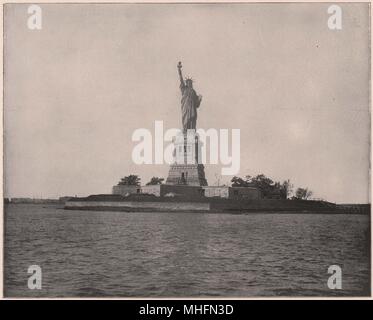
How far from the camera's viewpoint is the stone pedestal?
37272 mm

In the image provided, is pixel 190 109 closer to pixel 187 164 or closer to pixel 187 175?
pixel 187 164

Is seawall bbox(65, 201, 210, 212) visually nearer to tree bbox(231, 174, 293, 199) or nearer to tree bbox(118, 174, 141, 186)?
tree bbox(118, 174, 141, 186)

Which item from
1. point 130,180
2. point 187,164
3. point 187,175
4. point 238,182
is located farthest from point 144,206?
point 238,182

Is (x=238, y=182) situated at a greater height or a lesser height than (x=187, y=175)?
lesser

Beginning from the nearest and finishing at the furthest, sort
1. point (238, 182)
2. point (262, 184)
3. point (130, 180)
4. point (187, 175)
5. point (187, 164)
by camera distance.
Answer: point (130, 180) → point (262, 184) → point (187, 175) → point (187, 164) → point (238, 182)

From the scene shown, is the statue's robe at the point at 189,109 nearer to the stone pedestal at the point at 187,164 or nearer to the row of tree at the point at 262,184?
the stone pedestal at the point at 187,164

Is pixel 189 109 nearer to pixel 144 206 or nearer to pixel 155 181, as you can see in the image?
pixel 144 206

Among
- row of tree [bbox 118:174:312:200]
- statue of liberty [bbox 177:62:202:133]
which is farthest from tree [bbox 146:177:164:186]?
statue of liberty [bbox 177:62:202:133]

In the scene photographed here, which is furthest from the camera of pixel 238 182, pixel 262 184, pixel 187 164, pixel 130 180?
pixel 238 182

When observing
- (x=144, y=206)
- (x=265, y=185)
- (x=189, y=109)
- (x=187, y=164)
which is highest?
(x=189, y=109)

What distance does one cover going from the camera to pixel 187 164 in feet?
125

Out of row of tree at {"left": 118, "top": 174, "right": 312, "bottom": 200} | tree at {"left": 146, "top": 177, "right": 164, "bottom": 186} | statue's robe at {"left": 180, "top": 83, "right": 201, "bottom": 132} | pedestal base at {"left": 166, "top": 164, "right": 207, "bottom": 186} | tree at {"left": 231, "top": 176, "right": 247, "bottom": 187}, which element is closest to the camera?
row of tree at {"left": 118, "top": 174, "right": 312, "bottom": 200}

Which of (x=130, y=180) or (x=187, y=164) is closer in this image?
(x=130, y=180)

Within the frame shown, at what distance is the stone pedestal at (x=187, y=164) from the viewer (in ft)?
122
